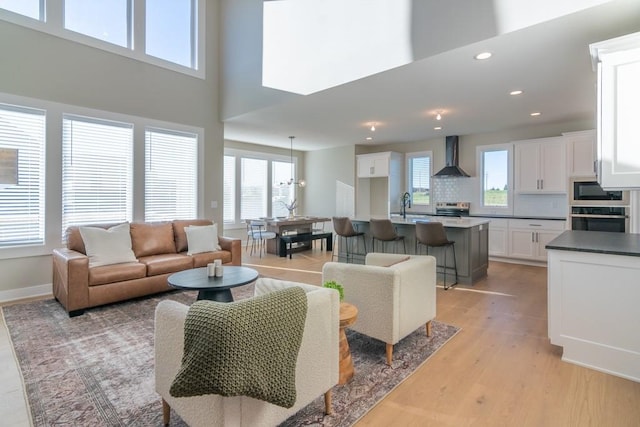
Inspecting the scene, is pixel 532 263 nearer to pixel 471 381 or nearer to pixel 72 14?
pixel 471 381

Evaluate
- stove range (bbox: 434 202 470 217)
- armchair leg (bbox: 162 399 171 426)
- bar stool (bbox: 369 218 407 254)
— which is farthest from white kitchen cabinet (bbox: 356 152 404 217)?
armchair leg (bbox: 162 399 171 426)

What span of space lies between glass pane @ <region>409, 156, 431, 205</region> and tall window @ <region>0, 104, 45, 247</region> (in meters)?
6.94

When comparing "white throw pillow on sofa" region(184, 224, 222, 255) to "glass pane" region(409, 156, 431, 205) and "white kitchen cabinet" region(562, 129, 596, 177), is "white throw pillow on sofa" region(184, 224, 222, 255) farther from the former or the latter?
"white kitchen cabinet" region(562, 129, 596, 177)

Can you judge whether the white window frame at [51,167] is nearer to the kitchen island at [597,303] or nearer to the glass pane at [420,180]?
the kitchen island at [597,303]

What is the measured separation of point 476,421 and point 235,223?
726 cm

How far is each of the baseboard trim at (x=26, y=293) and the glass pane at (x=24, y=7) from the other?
339cm

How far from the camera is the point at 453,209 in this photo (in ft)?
23.1

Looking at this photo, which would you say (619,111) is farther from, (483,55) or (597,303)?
(597,303)

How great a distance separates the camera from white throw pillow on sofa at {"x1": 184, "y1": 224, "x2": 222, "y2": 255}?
462cm

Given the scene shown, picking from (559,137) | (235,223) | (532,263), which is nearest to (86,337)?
(235,223)

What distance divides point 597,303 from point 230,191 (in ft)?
24.2

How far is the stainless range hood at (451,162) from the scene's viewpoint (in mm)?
6844

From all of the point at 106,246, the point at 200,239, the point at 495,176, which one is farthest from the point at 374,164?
the point at 106,246

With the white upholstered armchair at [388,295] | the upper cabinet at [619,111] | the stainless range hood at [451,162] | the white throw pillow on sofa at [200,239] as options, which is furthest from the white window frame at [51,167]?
the stainless range hood at [451,162]
